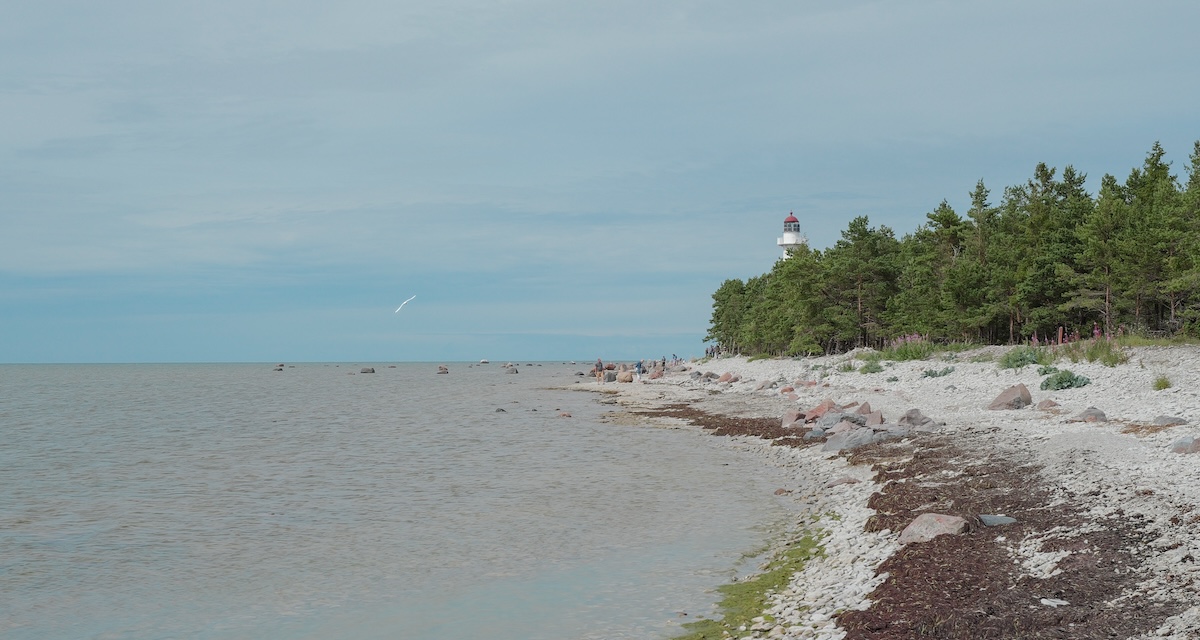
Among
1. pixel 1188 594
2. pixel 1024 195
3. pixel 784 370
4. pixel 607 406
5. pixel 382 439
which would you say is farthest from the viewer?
pixel 1024 195

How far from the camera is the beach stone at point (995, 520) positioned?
1086 centimetres

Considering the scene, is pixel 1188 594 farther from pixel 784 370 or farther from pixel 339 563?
pixel 784 370

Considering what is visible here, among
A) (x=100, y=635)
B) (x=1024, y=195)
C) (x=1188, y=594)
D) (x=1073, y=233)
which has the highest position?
(x=1024, y=195)

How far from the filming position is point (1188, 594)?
7199 millimetres

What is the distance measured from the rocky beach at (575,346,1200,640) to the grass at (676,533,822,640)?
0.54 ft

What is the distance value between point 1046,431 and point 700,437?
1292 centimetres

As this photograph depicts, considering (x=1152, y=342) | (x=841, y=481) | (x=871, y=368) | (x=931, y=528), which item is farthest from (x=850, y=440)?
(x=871, y=368)

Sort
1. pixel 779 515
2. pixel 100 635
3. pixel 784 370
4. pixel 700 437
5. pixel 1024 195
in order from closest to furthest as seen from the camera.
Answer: pixel 100 635
pixel 779 515
pixel 700 437
pixel 784 370
pixel 1024 195

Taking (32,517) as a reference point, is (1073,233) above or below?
above

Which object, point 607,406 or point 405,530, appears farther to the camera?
point 607,406

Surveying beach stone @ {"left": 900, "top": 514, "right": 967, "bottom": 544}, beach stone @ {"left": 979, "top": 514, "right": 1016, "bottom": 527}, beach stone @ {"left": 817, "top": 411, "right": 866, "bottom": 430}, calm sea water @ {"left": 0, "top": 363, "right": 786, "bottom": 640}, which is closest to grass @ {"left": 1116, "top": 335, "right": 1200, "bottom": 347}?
beach stone @ {"left": 817, "top": 411, "right": 866, "bottom": 430}

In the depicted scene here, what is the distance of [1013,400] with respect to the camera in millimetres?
23594

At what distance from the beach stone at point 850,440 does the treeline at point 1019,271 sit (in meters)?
23.5

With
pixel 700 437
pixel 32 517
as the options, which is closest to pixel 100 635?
pixel 32 517
